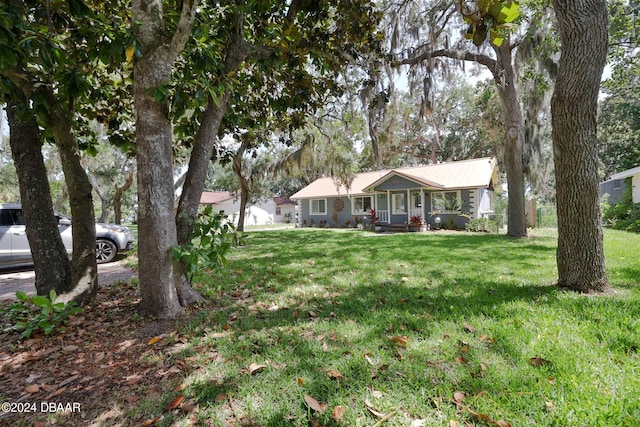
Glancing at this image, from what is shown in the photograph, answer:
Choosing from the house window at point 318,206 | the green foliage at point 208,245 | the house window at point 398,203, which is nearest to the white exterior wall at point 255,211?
the house window at point 318,206

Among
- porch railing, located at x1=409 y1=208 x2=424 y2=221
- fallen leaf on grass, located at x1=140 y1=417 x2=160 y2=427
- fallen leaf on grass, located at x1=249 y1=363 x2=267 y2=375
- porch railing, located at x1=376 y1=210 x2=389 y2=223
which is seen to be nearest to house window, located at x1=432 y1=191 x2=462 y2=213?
porch railing, located at x1=409 y1=208 x2=424 y2=221

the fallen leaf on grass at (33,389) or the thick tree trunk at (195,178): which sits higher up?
the thick tree trunk at (195,178)

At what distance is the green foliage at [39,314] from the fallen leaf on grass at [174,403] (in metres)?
1.58

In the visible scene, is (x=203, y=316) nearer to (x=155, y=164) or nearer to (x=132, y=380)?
(x=132, y=380)

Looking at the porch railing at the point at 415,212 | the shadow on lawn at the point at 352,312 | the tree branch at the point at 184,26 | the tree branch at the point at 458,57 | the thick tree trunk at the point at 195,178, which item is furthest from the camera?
the porch railing at the point at 415,212

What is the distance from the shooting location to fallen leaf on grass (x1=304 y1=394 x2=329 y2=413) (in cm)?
189

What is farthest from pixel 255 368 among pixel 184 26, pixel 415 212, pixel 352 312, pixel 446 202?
pixel 415 212

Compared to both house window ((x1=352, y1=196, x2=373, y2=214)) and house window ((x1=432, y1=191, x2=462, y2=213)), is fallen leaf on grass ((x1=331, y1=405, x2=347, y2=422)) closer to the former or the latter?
house window ((x1=432, y1=191, x2=462, y2=213))

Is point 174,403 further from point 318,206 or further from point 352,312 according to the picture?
point 318,206

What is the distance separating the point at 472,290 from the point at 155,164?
4.38m

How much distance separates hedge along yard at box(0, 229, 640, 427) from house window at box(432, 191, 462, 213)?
12984 mm

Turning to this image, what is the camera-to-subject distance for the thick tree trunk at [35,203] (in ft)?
11.5

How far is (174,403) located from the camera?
200cm

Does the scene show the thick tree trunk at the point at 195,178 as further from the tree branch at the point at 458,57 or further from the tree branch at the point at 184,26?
the tree branch at the point at 458,57
